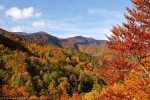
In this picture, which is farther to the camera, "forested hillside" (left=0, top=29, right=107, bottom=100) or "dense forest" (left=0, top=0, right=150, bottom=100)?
"forested hillside" (left=0, top=29, right=107, bottom=100)

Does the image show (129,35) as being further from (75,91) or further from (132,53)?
(75,91)

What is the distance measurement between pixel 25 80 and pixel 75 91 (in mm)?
25394

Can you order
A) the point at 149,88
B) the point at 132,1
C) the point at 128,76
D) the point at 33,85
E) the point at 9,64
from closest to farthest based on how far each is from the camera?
the point at 149,88, the point at 132,1, the point at 128,76, the point at 33,85, the point at 9,64

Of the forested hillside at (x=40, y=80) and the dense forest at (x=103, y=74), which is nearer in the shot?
the dense forest at (x=103, y=74)

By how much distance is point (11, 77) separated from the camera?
135 meters

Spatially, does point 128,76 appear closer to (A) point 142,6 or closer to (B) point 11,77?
(A) point 142,6

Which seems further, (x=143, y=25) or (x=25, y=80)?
(x=25, y=80)

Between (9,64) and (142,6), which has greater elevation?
(142,6)

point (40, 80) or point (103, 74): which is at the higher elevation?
point (103, 74)

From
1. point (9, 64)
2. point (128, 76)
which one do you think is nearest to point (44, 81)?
point (9, 64)

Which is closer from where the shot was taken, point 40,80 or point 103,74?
point 103,74

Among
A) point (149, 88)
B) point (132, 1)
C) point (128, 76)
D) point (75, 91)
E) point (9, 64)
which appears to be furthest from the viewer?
point (9, 64)

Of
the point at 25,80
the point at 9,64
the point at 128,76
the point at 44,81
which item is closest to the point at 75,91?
the point at 44,81

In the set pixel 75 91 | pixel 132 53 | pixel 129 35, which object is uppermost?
pixel 129 35
